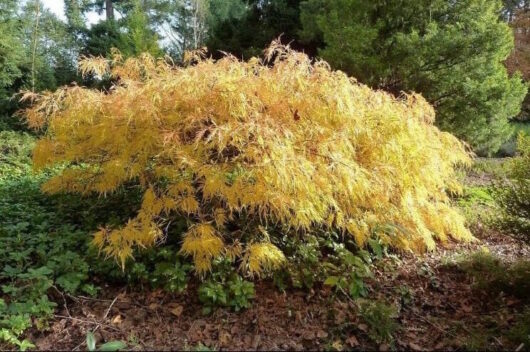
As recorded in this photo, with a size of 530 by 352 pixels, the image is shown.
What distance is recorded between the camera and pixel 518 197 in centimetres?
297

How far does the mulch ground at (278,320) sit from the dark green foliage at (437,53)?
3.33 meters

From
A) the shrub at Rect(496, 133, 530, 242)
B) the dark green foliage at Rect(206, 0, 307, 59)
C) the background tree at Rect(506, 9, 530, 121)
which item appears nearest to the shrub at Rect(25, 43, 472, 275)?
the shrub at Rect(496, 133, 530, 242)

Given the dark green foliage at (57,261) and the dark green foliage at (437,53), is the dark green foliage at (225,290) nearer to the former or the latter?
the dark green foliage at (57,261)

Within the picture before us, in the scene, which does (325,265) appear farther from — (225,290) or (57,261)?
(57,261)

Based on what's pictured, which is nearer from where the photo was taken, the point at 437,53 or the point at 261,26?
the point at 437,53

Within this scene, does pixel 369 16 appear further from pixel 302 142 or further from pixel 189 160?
pixel 189 160

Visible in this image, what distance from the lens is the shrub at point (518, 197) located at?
9.60ft

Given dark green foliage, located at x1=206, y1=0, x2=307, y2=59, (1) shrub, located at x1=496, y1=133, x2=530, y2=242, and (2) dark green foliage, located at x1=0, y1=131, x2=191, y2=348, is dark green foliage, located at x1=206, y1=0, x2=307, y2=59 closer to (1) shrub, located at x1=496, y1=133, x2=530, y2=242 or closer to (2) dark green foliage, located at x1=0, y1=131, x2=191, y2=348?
(2) dark green foliage, located at x1=0, y1=131, x2=191, y2=348

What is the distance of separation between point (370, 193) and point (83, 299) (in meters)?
1.95

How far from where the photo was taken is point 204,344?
7.16 ft

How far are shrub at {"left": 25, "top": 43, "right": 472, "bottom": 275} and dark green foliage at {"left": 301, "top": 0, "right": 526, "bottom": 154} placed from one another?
2.61 metres

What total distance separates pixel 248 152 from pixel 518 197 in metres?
2.11

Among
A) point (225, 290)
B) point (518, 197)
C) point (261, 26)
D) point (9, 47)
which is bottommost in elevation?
point (225, 290)

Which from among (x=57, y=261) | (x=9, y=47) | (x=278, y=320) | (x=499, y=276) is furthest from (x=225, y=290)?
Result: (x=9, y=47)
